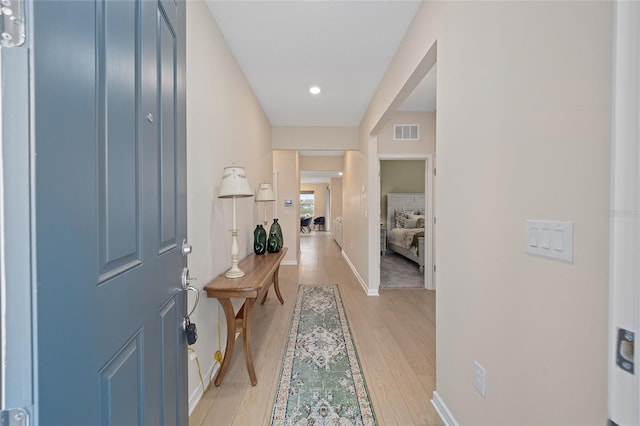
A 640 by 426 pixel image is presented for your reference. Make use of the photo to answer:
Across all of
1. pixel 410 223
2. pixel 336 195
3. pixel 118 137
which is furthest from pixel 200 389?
pixel 336 195

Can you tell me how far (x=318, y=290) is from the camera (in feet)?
13.5

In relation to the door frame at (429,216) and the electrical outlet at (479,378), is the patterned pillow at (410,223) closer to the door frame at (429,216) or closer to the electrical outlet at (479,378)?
the door frame at (429,216)

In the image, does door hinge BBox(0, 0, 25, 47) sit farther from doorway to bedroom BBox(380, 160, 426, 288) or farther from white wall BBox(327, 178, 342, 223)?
white wall BBox(327, 178, 342, 223)

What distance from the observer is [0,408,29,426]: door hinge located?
0.39m

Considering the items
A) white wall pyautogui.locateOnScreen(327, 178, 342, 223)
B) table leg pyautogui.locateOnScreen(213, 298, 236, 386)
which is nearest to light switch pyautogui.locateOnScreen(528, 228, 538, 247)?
table leg pyautogui.locateOnScreen(213, 298, 236, 386)

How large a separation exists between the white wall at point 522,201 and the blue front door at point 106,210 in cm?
119

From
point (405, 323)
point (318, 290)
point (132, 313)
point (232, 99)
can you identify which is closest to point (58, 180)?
point (132, 313)

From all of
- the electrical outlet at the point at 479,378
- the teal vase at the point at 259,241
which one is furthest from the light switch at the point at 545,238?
the teal vase at the point at 259,241

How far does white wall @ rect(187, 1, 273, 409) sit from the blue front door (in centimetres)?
75

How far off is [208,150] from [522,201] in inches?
71.8

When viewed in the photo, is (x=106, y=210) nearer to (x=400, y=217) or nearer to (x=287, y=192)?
(x=287, y=192)

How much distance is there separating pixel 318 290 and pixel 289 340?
155 centimetres

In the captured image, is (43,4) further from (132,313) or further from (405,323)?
(405,323)

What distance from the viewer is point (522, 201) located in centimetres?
101
